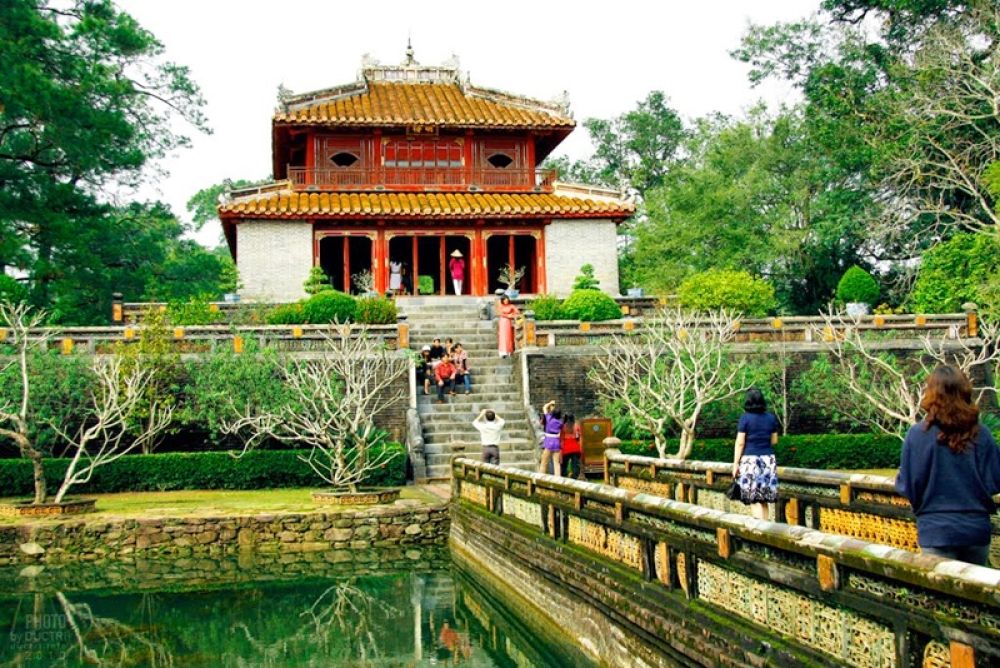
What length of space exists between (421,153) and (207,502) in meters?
16.1

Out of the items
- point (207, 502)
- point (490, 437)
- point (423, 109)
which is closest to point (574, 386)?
point (490, 437)

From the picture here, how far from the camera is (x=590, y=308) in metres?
23.0

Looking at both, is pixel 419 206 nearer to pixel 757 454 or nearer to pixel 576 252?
pixel 576 252

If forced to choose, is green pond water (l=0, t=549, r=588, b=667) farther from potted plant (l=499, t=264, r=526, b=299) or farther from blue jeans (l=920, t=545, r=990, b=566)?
potted plant (l=499, t=264, r=526, b=299)

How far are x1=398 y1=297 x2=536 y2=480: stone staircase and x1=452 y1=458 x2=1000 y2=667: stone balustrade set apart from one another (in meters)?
6.66

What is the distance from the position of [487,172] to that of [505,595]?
20.7m

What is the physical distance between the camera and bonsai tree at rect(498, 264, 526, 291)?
28.1m

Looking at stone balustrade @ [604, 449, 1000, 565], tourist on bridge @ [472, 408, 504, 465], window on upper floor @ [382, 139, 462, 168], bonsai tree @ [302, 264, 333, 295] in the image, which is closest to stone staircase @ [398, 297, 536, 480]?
tourist on bridge @ [472, 408, 504, 465]

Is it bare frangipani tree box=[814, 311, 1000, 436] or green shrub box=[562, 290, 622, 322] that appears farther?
green shrub box=[562, 290, 622, 322]

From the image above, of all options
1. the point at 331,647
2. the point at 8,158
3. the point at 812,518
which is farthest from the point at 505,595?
the point at 8,158

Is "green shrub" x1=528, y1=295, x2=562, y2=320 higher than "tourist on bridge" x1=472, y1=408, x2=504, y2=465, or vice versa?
"green shrub" x1=528, y1=295, x2=562, y2=320

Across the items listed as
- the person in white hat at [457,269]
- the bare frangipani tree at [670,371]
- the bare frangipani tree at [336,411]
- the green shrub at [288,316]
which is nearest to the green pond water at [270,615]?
the bare frangipani tree at [336,411]

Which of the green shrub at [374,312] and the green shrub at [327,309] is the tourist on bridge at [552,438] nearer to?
the green shrub at [327,309]

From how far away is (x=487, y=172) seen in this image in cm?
3039
